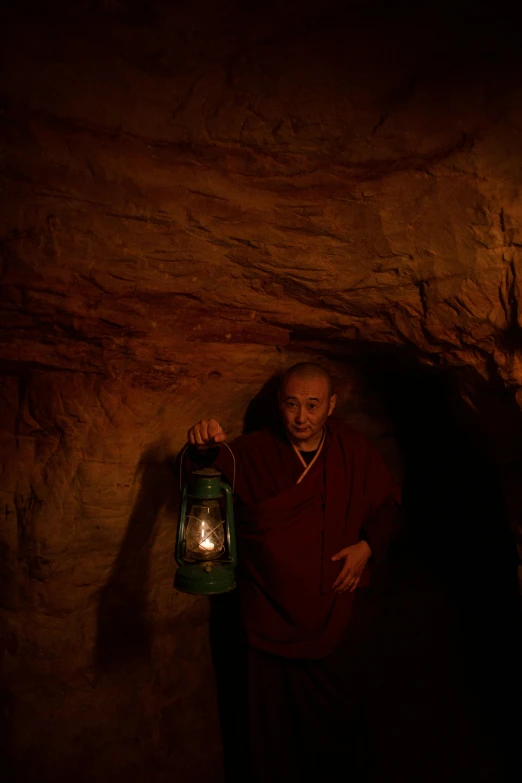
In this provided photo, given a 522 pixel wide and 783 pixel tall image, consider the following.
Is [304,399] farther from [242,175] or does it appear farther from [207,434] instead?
[242,175]

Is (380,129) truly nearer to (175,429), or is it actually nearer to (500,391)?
(500,391)

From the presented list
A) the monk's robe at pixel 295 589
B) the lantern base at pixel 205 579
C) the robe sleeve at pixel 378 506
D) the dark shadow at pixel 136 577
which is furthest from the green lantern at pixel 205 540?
the robe sleeve at pixel 378 506

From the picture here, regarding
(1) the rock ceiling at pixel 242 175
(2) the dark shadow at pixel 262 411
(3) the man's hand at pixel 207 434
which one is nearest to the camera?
(1) the rock ceiling at pixel 242 175

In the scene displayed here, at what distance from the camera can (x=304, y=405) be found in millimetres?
2457

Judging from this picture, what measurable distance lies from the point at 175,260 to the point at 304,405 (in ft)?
2.81

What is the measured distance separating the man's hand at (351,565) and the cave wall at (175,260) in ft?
2.53

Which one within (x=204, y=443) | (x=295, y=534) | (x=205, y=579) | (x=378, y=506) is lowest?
(x=205, y=579)

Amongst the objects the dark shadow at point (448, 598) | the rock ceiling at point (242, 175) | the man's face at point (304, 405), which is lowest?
the dark shadow at point (448, 598)

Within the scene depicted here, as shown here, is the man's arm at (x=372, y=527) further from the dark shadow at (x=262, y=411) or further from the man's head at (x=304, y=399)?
the dark shadow at (x=262, y=411)

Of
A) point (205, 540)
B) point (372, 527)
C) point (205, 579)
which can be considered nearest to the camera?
point (205, 579)

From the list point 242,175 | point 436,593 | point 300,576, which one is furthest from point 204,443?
point 436,593

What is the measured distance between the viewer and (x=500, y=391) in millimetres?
2359

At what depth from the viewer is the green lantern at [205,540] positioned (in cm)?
190

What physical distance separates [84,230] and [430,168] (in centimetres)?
131
